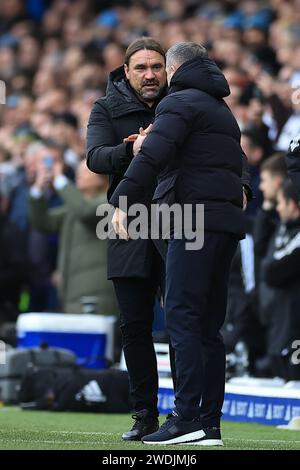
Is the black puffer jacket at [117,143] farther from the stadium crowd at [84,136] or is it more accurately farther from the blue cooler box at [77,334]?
the blue cooler box at [77,334]

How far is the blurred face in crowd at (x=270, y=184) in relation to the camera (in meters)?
11.7

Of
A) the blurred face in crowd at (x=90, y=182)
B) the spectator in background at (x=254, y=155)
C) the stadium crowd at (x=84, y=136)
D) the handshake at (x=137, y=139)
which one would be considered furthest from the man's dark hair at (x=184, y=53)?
the blurred face in crowd at (x=90, y=182)

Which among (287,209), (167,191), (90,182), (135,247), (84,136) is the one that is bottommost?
(135,247)

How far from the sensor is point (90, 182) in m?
13.2

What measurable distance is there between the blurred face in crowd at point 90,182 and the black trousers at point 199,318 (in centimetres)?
581

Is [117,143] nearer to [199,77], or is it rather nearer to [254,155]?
[199,77]

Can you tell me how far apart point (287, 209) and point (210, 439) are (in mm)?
4234

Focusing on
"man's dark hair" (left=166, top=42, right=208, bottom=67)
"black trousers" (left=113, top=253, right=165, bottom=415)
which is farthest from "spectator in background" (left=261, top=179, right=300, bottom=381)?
"man's dark hair" (left=166, top=42, right=208, bottom=67)

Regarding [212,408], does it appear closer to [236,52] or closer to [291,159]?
[291,159]

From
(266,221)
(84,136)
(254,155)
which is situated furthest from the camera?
(84,136)

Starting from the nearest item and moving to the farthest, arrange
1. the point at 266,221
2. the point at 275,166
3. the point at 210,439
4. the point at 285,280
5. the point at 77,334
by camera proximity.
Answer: the point at 210,439 < the point at 285,280 < the point at 275,166 < the point at 266,221 < the point at 77,334

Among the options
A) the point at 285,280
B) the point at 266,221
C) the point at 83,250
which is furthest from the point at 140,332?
the point at 83,250

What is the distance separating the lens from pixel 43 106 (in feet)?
62.1
